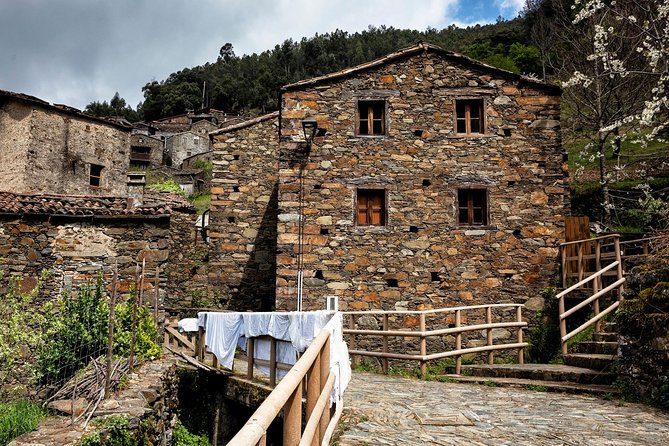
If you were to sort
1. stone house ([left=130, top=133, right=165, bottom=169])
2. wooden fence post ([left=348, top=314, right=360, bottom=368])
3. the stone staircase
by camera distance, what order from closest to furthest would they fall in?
the stone staircase
wooden fence post ([left=348, top=314, right=360, bottom=368])
stone house ([left=130, top=133, right=165, bottom=169])

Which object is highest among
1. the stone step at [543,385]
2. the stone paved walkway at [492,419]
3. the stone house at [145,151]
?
the stone house at [145,151]

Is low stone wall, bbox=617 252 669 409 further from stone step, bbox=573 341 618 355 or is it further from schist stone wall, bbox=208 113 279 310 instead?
schist stone wall, bbox=208 113 279 310

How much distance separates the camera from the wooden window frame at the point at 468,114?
11328 mm

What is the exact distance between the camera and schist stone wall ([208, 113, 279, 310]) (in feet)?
46.4

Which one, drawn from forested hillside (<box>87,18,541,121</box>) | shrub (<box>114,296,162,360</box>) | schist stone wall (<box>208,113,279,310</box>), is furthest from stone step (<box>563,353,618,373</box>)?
forested hillside (<box>87,18,541,121</box>)

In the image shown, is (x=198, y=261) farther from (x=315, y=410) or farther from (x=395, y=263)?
(x=315, y=410)

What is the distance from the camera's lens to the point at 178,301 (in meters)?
14.2

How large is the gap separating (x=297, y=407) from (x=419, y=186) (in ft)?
29.7

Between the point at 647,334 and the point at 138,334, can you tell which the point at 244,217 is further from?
the point at 647,334

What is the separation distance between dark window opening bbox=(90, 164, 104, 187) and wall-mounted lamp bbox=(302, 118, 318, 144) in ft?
46.4

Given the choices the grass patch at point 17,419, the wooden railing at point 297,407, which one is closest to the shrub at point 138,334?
the grass patch at point 17,419

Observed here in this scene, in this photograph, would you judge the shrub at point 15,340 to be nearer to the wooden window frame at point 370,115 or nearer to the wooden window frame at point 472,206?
the wooden window frame at point 370,115

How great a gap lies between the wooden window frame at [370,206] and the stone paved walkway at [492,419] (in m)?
4.68

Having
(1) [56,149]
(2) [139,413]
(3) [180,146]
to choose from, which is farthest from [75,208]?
(3) [180,146]
